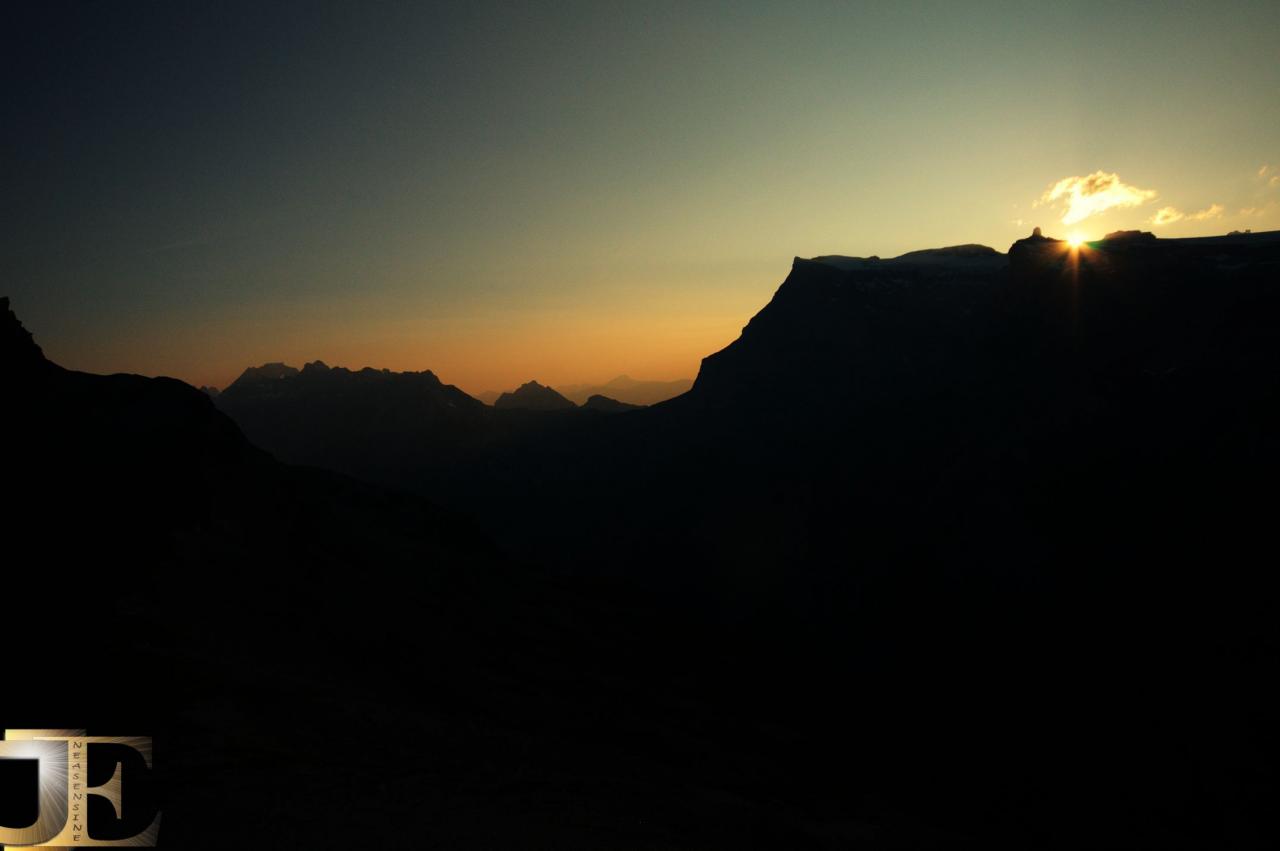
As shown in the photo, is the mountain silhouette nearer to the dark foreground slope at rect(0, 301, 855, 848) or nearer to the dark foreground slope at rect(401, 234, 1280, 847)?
the dark foreground slope at rect(0, 301, 855, 848)

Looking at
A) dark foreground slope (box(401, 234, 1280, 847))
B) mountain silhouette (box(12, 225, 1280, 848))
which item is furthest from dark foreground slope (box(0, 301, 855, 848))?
dark foreground slope (box(401, 234, 1280, 847))

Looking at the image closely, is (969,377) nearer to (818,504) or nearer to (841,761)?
(818,504)

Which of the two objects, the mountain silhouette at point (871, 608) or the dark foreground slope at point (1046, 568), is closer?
the mountain silhouette at point (871, 608)

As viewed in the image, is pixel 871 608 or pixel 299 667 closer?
pixel 299 667

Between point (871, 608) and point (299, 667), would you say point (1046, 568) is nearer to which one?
point (871, 608)

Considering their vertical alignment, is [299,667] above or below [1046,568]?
above

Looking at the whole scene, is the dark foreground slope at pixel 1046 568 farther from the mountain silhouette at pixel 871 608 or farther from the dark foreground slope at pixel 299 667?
the dark foreground slope at pixel 299 667

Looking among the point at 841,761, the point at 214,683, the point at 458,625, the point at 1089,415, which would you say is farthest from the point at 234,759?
the point at 1089,415

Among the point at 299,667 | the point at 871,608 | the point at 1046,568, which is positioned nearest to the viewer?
the point at 299,667

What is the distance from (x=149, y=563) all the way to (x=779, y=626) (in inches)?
5175

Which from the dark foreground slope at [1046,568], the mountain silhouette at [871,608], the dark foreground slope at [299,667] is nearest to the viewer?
the dark foreground slope at [299,667]

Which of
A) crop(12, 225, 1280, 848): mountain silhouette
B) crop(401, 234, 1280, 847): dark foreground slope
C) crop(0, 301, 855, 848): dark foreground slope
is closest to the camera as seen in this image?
crop(0, 301, 855, 848): dark foreground slope

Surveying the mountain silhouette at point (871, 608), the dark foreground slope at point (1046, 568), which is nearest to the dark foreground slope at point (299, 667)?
the mountain silhouette at point (871, 608)

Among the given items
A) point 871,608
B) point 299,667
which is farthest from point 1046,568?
point 299,667
